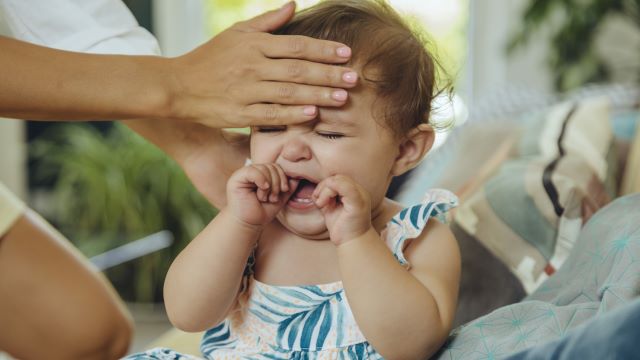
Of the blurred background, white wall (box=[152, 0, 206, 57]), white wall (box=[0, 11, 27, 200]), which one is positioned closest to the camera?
the blurred background

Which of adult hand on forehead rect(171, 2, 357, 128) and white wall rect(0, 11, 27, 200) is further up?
adult hand on forehead rect(171, 2, 357, 128)

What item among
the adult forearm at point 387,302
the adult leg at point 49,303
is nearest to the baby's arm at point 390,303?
the adult forearm at point 387,302

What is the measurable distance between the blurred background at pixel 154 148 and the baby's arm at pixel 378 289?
209 centimetres

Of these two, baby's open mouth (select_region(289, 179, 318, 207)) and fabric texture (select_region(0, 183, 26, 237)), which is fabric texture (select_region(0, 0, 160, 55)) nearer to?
fabric texture (select_region(0, 183, 26, 237))

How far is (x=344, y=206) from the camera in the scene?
2.97 feet

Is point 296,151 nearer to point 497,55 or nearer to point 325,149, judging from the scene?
point 325,149

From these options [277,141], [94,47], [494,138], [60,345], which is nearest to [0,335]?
[60,345]

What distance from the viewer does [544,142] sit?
1.79 metres

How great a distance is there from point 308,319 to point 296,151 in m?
0.25

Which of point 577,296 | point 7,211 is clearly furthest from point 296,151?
point 7,211

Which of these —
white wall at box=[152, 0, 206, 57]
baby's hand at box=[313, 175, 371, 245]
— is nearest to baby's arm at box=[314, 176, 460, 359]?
baby's hand at box=[313, 175, 371, 245]

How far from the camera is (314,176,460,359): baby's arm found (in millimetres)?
887

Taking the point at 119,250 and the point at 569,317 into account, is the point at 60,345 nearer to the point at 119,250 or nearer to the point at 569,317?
the point at 569,317

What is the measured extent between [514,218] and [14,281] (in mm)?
980
